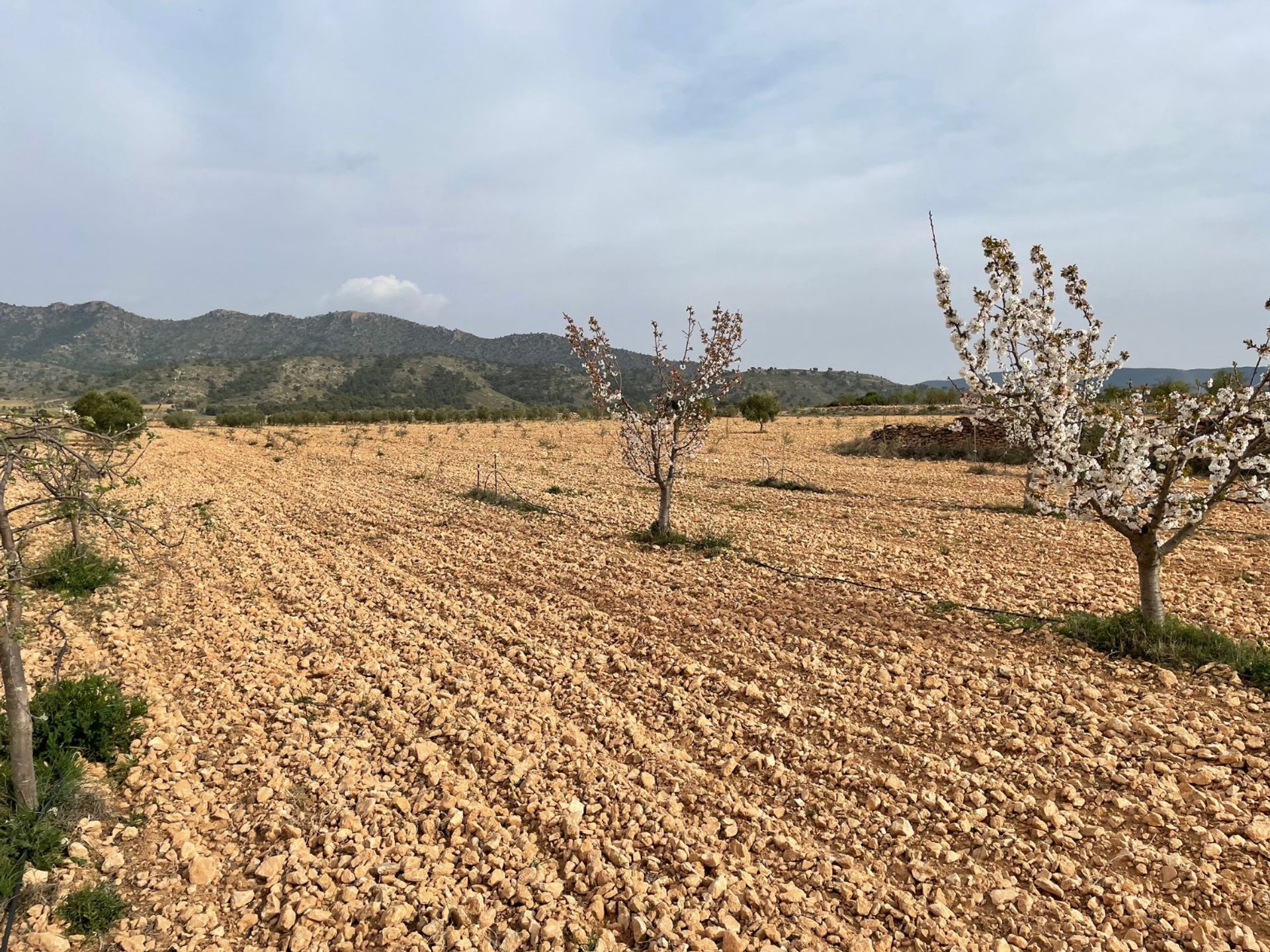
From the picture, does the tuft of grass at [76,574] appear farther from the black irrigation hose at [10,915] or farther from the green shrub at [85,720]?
the black irrigation hose at [10,915]

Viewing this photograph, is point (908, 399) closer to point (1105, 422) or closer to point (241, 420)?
point (241, 420)

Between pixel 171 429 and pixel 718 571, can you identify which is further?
pixel 171 429

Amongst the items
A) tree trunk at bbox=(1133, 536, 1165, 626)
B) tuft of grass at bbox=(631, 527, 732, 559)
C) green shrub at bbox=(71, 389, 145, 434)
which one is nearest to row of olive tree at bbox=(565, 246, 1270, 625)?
tree trunk at bbox=(1133, 536, 1165, 626)

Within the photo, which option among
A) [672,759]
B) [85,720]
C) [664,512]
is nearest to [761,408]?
[664,512]

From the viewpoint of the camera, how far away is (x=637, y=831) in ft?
13.9

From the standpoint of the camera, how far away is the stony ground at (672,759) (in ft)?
11.9

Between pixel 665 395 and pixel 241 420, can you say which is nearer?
pixel 665 395

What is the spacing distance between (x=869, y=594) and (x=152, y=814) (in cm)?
725

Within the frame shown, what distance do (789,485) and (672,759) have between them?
12574 mm

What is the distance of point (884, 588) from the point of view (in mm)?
8602

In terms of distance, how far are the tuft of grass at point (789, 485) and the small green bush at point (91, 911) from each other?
14590 millimetres

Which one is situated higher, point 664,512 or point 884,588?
point 664,512

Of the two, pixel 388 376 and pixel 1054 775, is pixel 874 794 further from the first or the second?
pixel 388 376

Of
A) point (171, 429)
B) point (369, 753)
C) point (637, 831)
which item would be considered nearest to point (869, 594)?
point (637, 831)
